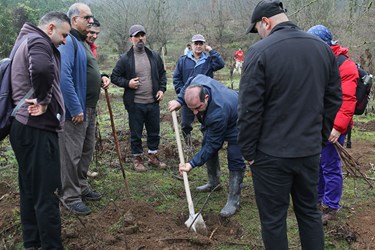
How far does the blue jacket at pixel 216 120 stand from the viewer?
153 inches

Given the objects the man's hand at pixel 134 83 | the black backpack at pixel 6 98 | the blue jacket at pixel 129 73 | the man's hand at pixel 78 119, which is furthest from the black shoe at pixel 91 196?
the black backpack at pixel 6 98

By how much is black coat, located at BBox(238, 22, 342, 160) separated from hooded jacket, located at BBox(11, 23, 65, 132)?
144cm

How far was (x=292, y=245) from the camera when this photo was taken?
352 cm

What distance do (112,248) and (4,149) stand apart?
4.20 meters

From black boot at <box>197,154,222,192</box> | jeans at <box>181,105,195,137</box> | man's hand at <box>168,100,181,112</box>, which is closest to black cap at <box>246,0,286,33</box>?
man's hand at <box>168,100,181,112</box>

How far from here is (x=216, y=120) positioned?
3887mm

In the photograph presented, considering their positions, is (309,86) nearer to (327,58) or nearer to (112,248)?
(327,58)

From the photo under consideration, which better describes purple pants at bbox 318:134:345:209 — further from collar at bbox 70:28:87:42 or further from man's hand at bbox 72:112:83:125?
collar at bbox 70:28:87:42

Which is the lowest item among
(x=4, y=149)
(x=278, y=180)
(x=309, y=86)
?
(x=4, y=149)

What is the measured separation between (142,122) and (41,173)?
8.58 feet

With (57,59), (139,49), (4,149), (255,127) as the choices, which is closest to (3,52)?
(4,149)

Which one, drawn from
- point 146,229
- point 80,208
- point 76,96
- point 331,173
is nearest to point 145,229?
point 146,229

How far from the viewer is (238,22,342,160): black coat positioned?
2.54 m

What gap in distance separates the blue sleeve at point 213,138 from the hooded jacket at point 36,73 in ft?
4.82
